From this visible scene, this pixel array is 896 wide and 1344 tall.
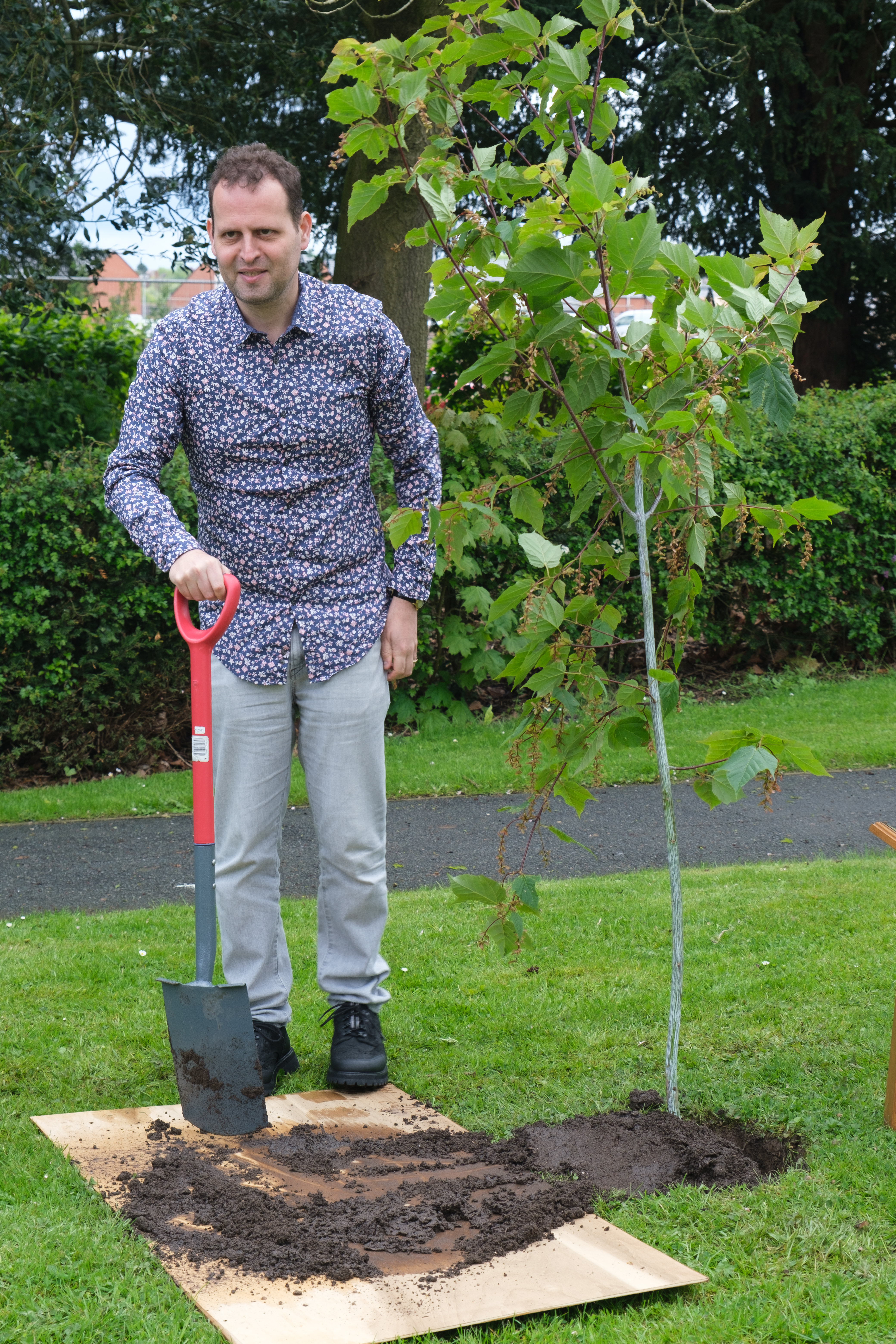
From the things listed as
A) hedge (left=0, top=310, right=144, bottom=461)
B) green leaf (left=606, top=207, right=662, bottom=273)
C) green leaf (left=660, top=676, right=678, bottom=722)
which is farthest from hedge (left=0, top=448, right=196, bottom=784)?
green leaf (left=606, top=207, right=662, bottom=273)

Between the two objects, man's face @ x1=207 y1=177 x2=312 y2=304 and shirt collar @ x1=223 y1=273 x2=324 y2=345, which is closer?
man's face @ x1=207 y1=177 x2=312 y2=304

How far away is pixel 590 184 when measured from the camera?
2.45 metres

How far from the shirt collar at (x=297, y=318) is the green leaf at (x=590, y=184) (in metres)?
0.89

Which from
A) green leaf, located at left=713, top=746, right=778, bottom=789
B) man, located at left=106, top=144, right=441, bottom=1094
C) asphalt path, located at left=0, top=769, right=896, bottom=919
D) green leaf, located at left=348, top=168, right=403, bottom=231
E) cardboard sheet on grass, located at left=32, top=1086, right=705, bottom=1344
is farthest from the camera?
asphalt path, located at left=0, top=769, right=896, bottom=919

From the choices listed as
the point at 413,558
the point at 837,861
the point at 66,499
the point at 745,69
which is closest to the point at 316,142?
the point at 745,69

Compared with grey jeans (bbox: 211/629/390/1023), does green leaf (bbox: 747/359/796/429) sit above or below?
above

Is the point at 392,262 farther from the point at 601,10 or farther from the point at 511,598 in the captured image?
the point at 511,598

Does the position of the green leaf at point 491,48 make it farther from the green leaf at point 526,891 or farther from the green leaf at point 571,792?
the green leaf at point 526,891

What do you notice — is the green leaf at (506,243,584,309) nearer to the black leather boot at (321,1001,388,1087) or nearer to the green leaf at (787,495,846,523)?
the green leaf at (787,495,846,523)

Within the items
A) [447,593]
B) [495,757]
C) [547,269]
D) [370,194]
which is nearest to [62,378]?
[447,593]

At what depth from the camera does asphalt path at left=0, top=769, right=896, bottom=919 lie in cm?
545

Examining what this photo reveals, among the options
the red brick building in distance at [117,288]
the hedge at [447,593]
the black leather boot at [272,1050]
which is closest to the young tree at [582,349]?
the black leather boot at [272,1050]

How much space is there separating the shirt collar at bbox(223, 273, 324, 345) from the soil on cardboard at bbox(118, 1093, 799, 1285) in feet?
6.09

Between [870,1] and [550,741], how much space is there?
12.1m
